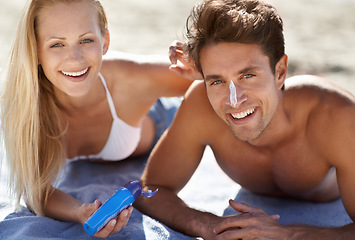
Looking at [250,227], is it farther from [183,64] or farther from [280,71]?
[183,64]

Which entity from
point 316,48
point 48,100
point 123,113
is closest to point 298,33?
point 316,48

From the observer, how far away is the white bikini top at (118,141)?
3168 millimetres

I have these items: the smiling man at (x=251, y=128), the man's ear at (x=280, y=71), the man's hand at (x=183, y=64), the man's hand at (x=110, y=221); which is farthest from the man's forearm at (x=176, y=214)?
the man's ear at (x=280, y=71)

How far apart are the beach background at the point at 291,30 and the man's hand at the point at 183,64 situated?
229 centimetres

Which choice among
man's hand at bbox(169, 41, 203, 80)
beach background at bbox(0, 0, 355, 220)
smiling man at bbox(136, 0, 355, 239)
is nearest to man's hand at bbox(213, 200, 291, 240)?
smiling man at bbox(136, 0, 355, 239)

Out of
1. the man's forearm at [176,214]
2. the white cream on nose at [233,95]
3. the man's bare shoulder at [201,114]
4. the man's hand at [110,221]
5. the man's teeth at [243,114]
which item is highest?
the white cream on nose at [233,95]

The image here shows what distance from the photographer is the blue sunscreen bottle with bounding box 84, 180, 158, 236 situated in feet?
7.27

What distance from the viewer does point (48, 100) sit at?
2.88m

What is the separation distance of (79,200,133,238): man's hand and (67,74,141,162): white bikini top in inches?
31.6

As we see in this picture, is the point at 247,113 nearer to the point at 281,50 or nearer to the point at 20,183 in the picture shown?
the point at 281,50

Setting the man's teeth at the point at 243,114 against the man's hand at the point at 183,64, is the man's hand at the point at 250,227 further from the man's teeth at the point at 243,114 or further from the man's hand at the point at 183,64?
the man's hand at the point at 183,64

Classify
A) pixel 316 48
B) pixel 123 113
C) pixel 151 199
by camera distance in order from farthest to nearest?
pixel 316 48 < pixel 123 113 < pixel 151 199

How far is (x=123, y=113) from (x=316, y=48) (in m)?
Result: 3.49

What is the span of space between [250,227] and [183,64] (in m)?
0.93
